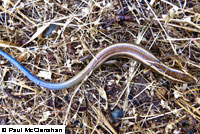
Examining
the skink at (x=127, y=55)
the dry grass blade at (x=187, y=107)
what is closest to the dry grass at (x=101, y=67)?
the dry grass blade at (x=187, y=107)

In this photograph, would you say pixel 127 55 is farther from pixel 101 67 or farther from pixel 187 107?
pixel 187 107

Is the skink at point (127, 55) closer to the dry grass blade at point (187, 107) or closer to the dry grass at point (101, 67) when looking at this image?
the dry grass at point (101, 67)

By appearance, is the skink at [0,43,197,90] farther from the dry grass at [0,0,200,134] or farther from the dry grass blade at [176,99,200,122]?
the dry grass blade at [176,99,200,122]

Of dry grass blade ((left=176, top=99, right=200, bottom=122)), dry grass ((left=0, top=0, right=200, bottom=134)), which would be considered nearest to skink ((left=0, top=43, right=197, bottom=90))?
dry grass ((left=0, top=0, right=200, bottom=134))

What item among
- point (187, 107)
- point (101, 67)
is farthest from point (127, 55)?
point (187, 107)

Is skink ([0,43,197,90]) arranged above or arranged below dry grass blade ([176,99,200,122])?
above

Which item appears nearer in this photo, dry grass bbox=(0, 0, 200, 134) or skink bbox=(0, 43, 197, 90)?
skink bbox=(0, 43, 197, 90)
